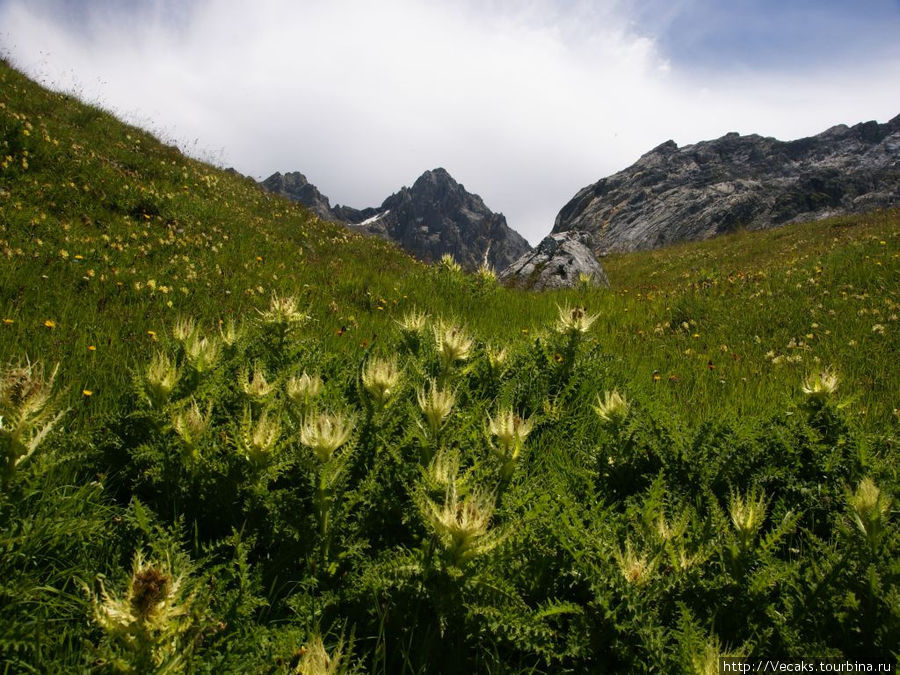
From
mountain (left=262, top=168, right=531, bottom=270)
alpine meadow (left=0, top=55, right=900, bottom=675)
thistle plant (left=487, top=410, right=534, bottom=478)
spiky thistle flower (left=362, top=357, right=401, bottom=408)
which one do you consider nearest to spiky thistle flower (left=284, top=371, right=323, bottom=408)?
alpine meadow (left=0, top=55, right=900, bottom=675)

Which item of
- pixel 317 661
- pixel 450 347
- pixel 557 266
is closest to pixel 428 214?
pixel 557 266

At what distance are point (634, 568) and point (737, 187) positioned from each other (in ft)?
161

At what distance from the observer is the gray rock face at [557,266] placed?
36.8 ft

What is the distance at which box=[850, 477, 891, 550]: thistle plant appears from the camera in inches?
67.7

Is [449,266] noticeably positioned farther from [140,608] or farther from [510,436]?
[140,608]

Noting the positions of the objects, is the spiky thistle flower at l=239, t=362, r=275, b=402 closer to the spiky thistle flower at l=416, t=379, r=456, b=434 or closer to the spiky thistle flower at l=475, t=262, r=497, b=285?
the spiky thistle flower at l=416, t=379, r=456, b=434

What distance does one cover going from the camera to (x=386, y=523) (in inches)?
85.0

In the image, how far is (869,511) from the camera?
69.1 inches

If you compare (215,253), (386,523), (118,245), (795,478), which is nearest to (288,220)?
(215,253)

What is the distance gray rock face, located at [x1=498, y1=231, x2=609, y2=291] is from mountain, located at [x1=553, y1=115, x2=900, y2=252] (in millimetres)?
21432

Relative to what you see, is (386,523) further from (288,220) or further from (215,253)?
(288,220)

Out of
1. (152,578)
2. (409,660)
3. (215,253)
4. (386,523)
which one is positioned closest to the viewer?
(152,578)

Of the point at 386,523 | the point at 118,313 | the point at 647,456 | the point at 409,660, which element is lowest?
the point at 409,660

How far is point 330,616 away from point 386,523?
46 centimetres
